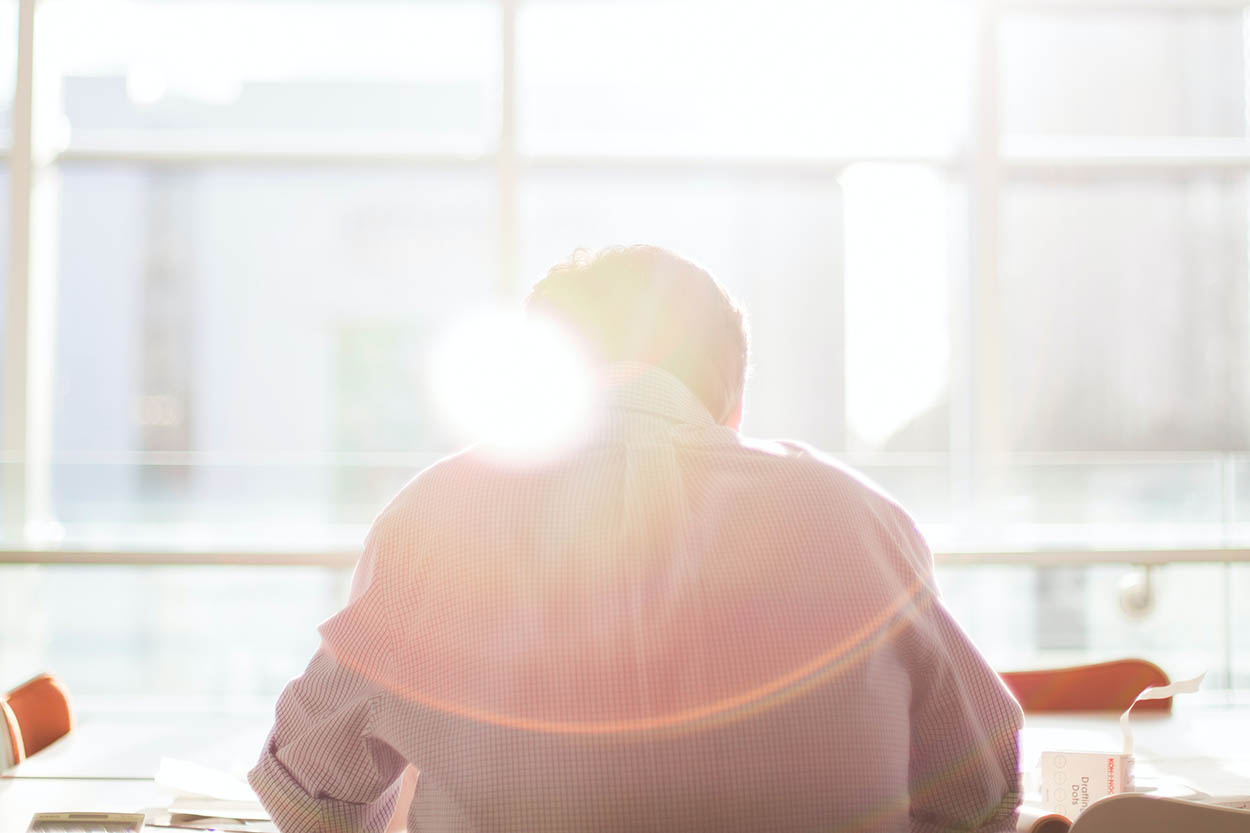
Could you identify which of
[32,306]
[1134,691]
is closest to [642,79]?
[32,306]

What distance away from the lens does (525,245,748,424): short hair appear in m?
1.34

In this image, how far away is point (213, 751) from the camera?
1.98 m

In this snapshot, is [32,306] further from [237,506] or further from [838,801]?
[838,801]

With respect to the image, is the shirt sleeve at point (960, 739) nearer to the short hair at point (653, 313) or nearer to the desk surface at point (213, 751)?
the short hair at point (653, 313)

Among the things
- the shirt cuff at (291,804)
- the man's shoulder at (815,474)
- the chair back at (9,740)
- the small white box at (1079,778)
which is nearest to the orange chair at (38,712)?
the chair back at (9,740)

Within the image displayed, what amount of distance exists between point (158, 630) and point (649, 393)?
3547 mm

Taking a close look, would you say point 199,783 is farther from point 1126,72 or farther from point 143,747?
point 1126,72

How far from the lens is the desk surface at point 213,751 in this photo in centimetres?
161

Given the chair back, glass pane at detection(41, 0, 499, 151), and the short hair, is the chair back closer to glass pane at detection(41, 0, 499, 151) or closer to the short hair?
the short hair

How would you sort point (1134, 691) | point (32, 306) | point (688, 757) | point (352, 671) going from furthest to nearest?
1. point (32, 306)
2. point (1134, 691)
3. point (352, 671)
4. point (688, 757)

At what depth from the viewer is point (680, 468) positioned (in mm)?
1218

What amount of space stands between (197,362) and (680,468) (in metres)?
3.97

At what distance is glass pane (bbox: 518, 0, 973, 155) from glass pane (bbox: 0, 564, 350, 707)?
211cm

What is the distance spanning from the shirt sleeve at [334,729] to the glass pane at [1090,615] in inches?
125
